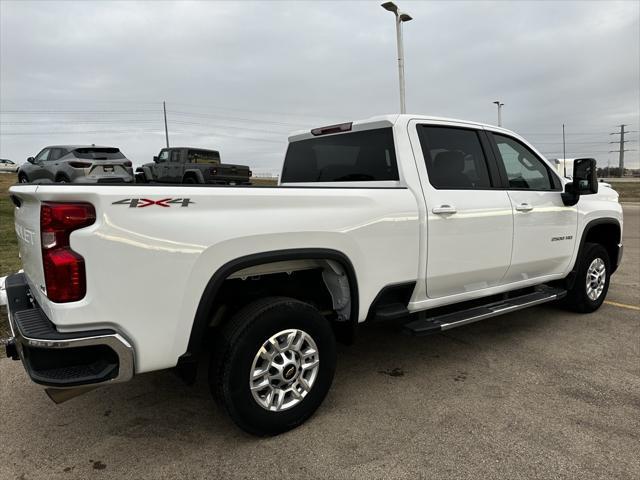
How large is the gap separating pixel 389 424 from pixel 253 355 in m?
1.00

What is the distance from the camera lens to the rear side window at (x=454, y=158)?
3791 millimetres

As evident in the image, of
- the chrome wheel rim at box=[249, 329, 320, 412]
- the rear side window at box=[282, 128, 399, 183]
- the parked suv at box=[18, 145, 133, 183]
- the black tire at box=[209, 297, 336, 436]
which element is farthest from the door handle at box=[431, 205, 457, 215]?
the parked suv at box=[18, 145, 133, 183]

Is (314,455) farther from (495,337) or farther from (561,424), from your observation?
(495,337)

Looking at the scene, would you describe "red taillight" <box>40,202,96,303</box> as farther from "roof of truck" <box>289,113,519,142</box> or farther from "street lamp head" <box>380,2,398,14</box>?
"street lamp head" <box>380,2,398,14</box>

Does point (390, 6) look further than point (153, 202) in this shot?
Yes

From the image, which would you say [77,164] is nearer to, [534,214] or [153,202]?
[534,214]

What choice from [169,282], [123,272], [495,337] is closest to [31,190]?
[123,272]

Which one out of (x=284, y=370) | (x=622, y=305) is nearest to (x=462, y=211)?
(x=284, y=370)

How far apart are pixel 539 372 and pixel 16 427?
3701 millimetres

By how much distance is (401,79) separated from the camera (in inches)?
638

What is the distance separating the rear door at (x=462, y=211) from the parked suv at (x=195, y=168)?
13.6 meters

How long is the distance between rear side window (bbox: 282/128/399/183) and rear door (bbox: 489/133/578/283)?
1209mm

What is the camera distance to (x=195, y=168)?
1761cm

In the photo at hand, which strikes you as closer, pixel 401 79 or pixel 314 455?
pixel 314 455
